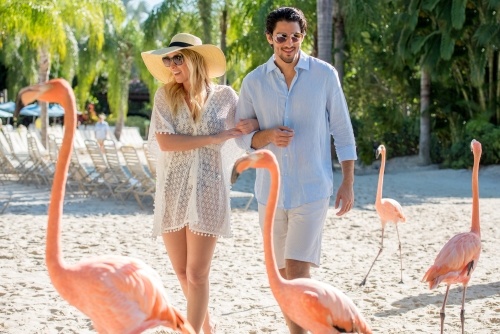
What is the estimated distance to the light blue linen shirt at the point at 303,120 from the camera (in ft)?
15.5

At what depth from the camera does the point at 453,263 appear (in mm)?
5926

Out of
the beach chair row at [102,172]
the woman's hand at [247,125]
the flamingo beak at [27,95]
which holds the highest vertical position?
the flamingo beak at [27,95]

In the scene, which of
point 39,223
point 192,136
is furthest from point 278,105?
point 39,223

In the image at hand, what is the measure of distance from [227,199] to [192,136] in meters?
0.49

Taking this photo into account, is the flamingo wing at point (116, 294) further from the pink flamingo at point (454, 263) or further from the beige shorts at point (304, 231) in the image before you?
the pink flamingo at point (454, 263)

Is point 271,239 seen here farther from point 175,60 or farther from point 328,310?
point 175,60

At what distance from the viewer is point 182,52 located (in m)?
4.94

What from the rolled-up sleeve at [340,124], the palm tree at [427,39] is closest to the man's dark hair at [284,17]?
the rolled-up sleeve at [340,124]

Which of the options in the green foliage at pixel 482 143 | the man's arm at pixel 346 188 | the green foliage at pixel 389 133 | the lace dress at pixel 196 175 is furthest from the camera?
the green foliage at pixel 389 133

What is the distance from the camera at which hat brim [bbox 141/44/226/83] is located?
4918 millimetres

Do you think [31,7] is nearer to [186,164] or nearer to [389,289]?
[389,289]

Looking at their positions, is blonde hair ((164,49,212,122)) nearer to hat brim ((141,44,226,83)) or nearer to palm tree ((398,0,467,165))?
hat brim ((141,44,226,83))

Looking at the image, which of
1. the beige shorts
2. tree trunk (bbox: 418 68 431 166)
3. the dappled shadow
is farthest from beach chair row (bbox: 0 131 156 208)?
tree trunk (bbox: 418 68 431 166)

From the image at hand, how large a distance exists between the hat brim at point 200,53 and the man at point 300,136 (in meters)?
0.34
